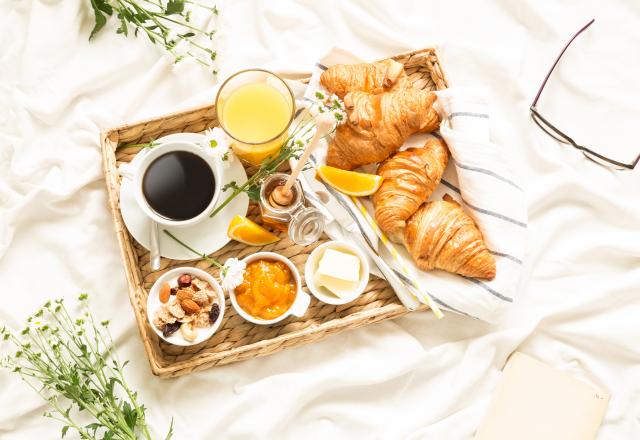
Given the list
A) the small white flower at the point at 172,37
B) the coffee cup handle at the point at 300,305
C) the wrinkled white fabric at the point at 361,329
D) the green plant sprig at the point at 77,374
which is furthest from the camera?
the small white flower at the point at 172,37

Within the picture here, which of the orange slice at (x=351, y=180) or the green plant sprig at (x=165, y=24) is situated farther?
the green plant sprig at (x=165, y=24)

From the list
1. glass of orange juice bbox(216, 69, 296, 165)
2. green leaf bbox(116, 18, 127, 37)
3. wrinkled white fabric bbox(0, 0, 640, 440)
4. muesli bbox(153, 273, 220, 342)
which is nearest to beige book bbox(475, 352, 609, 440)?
wrinkled white fabric bbox(0, 0, 640, 440)

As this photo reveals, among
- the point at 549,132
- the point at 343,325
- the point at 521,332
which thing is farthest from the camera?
the point at 549,132

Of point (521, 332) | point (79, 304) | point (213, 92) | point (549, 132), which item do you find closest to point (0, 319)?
point (79, 304)

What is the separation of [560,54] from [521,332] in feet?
2.92

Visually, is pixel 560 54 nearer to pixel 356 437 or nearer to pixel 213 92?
pixel 213 92

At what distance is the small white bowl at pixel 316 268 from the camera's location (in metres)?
1.62

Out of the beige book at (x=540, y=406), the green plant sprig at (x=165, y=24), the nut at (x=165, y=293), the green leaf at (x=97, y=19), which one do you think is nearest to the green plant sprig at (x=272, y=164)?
the nut at (x=165, y=293)

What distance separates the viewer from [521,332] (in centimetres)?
175

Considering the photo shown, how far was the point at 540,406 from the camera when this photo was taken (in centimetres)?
175

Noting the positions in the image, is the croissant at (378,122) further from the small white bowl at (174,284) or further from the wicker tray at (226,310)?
the small white bowl at (174,284)

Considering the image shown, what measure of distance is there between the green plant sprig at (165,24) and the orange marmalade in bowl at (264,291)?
2.16ft

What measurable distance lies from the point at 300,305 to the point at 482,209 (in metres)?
0.57

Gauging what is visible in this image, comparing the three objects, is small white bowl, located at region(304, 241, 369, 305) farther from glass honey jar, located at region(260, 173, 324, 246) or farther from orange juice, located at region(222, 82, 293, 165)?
orange juice, located at region(222, 82, 293, 165)
